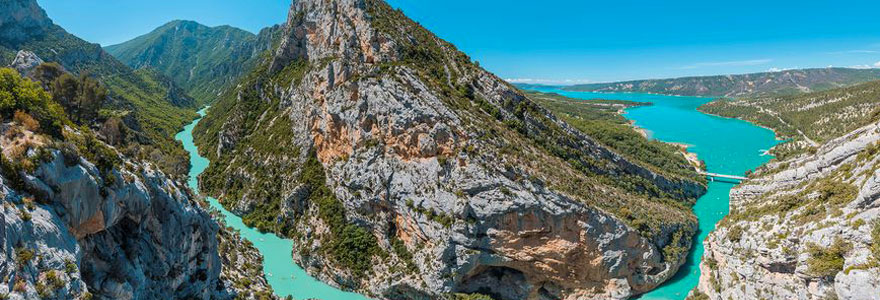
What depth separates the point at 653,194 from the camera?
51594 millimetres

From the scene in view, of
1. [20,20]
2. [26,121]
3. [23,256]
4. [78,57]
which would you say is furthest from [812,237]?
[20,20]

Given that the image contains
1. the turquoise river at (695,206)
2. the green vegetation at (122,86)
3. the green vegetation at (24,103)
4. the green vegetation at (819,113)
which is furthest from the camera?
the green vegetation at (819,113)

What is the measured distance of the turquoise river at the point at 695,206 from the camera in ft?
131

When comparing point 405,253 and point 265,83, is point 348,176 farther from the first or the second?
point 265,83

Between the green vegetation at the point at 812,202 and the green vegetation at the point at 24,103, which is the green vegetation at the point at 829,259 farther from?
the green vegetation at the point at 24,103

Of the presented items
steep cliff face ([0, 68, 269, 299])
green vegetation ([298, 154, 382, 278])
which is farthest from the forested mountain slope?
steep cliff face ([0, 68, 269, 299])

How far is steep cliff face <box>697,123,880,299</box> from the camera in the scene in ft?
58.9

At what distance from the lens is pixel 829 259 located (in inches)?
735

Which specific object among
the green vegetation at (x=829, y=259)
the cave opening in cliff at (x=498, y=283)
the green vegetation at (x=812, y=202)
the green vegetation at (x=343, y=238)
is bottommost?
the cave opening in cliff at (x=498, y=283)

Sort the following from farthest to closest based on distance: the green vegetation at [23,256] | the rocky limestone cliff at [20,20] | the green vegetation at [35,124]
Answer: the rocky limestone cliff at [20,20], the green vegetation at [35,124], the green vegetation at [23,256]

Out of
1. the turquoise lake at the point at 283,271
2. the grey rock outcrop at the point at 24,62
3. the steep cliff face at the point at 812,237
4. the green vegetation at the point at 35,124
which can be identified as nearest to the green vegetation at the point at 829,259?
the steep cliff face at the point at 812,237

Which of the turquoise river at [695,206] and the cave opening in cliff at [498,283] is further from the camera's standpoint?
the turquoise river at [695,206]

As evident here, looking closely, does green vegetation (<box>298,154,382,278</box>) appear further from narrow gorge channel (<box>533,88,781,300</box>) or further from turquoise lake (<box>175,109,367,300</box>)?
narrow gorge channel (<box>533,88,781,300</box>)

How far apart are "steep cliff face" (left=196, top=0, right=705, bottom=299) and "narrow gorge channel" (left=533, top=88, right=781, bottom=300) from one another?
1.94m
